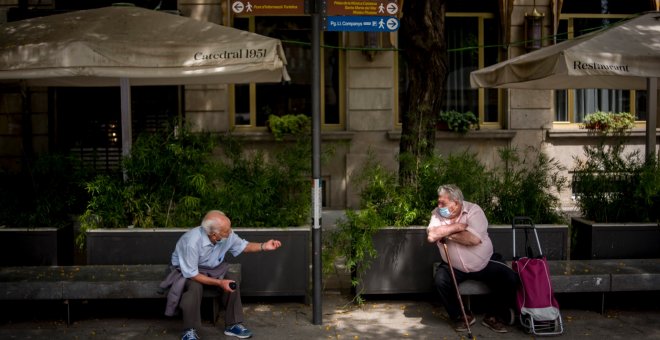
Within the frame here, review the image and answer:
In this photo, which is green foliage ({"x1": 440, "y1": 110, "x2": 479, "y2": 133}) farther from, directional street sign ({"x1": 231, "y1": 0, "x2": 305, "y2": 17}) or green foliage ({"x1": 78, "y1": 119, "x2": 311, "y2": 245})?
green foliage ({"x1": 78, "y1": 119, "x2": 311, "y2": 245})

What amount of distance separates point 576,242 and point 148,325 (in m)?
4.63

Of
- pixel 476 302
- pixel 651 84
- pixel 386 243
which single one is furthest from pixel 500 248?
pixel 651 84

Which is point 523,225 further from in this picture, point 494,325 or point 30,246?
point 30,246

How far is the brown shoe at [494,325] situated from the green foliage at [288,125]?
299 inches

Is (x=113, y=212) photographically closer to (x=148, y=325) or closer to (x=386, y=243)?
(x=148, y=325)

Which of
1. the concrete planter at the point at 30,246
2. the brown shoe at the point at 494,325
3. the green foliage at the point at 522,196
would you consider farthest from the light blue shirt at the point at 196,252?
the green foliage at the point at 522,196

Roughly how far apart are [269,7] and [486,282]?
16.0 ft

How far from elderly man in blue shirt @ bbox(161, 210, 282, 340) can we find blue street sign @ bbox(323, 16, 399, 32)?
228 centimetres

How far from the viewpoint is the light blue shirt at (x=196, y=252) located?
637 centimetres

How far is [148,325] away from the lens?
22.9 feet

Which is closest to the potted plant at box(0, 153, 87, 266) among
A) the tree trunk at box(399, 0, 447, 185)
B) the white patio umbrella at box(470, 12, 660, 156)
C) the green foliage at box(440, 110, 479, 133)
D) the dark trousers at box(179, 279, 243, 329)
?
the dark trousers at box(179, 279, 243, 329)

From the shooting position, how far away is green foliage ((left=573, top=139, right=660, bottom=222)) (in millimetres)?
7930

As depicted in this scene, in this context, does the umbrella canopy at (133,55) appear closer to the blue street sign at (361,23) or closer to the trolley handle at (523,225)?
the blue street sign at (361,23)

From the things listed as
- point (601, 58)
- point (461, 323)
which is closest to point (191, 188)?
point (461, 323)
